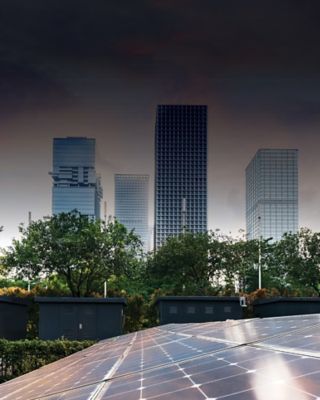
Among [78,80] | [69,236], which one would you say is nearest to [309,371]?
[69,236]

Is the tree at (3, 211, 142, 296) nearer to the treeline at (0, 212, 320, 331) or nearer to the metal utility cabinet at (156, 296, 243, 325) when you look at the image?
the treeline at (0, 212, 320, 331)

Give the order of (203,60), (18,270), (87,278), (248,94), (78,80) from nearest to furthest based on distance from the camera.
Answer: (18,270)
(87,278)
(203,60)
(248,94)
(78,80)

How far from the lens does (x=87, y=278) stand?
55250 millimetres

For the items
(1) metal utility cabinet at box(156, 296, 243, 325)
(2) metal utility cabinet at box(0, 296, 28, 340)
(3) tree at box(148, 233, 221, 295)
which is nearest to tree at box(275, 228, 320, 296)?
(3) tree at box(148, 233, 221, 295)

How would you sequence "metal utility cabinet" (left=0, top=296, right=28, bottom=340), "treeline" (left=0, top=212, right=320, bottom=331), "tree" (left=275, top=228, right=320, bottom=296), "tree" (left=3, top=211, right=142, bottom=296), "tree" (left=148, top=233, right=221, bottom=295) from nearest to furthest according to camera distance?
"metal utility cabinet" (left=0, top=296, right=28, bottom=340), "tree" (left=3, top=211, right=142, bottom=296), "treeline" (left=0, top=212, right=320, bottom=331), "tree" (left=275, top=228, right=320, bottom=296), "tree" (left=148, top=233, right=221, bottom=295)

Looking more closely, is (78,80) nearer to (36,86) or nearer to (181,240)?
(36,86)

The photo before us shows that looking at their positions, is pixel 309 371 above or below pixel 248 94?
below

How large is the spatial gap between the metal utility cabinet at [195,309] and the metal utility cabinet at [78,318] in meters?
3.64

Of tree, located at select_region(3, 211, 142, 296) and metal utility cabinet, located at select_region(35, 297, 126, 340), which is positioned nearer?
metal utility cabinet, located at select_region(35, 297, 126, 340)

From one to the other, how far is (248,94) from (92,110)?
51.5 metres

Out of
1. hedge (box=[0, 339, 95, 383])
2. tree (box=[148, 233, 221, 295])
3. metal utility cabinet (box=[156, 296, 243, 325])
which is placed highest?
tree (box=[148, 233, 221, 295])

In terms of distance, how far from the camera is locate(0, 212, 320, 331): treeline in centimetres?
5103

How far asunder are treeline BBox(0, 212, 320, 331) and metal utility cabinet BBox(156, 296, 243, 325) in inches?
289

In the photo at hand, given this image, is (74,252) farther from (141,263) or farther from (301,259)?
(301,259)
